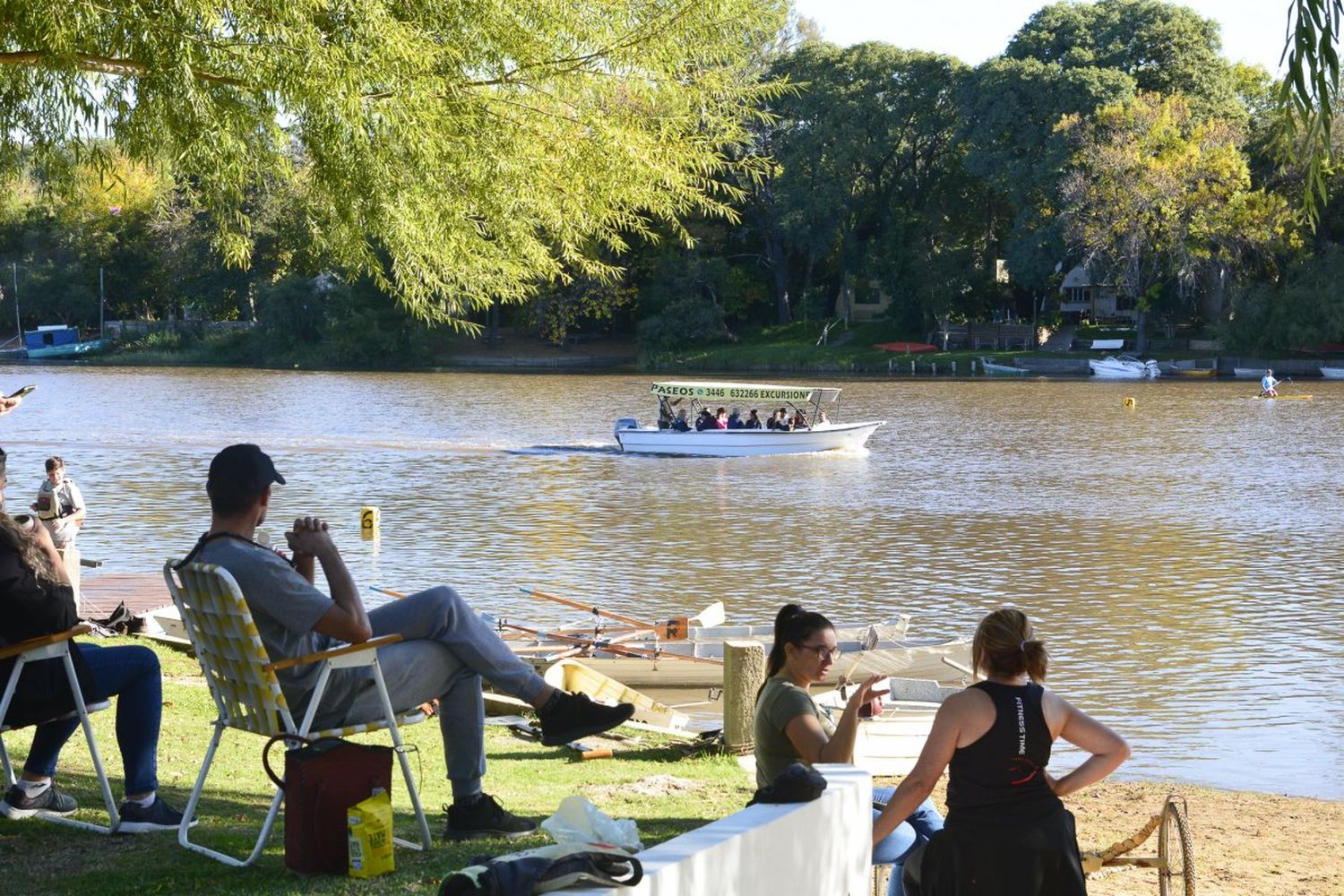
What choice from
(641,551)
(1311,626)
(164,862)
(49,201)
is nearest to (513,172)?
(49,201)

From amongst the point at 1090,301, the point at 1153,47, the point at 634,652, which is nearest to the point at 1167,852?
the point at 634,652

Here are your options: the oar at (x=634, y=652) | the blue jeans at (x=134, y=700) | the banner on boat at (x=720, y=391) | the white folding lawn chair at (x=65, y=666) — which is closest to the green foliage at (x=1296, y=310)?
the banner on boat at (x=720, y=391)

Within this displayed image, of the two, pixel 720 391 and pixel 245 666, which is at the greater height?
pixel 245 666

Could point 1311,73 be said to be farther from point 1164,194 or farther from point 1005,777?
point 1164,194

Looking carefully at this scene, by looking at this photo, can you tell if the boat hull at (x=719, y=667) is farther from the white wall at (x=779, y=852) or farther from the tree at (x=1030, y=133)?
the tree at (x=1030, y=133)

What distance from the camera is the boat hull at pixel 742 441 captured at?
40.9 meters

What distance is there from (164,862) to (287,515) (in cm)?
2367

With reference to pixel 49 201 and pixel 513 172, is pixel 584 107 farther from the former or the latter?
pixel 49 201

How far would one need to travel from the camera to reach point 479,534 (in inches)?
1029

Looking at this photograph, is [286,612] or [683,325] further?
[683,325]

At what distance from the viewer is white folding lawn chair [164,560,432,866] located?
5.18 meters

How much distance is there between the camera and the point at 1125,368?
68.8 metres

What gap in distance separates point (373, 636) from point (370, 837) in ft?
2.68

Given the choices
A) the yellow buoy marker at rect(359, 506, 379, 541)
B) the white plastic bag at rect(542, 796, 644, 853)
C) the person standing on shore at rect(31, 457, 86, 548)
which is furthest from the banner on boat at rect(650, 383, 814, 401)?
the white plastic bag at rect(542, 796, 644, 853)
